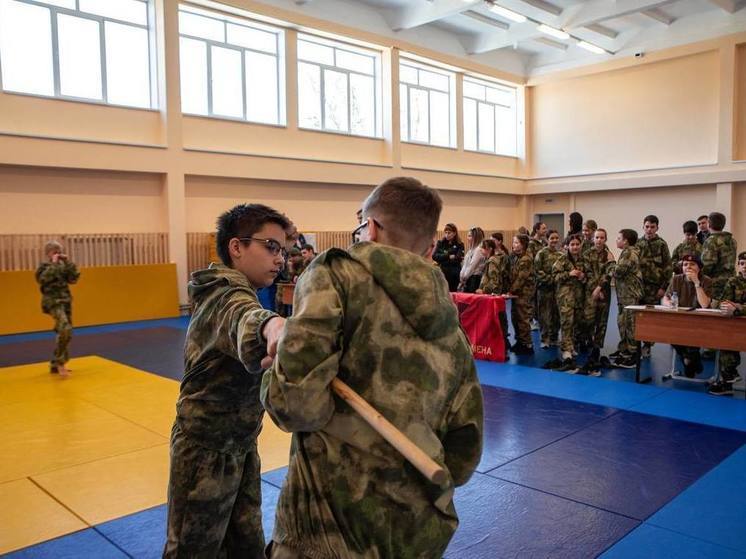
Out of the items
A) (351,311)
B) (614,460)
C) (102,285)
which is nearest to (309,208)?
(102,285)

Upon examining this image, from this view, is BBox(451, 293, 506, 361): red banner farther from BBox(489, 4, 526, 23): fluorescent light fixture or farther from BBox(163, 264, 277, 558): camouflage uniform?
BBox(489, 4, 526, 23): fluorescent light fixture

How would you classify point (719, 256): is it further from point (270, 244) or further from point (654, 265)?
point (270, 244)

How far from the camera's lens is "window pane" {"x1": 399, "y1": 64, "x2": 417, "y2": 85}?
1981 cm

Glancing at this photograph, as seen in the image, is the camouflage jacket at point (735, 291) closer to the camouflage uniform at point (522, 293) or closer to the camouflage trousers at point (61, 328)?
the camouflage uniform at point (522, 293)

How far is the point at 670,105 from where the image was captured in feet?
63.7

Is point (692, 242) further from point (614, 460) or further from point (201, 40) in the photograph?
→ point (201, 40)

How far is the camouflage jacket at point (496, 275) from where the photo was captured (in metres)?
9.70

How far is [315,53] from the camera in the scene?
17.4m

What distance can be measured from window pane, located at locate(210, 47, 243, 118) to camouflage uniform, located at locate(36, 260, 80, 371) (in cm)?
812

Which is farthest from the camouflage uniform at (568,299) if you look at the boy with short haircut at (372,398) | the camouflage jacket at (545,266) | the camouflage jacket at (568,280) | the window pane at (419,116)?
the window pane at (419,116)

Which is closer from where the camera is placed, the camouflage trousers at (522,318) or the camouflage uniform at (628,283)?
the camouflage uniform at (628,283)

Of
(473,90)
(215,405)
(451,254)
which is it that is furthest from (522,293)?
(473,90)

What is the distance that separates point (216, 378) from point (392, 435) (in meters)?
1.13

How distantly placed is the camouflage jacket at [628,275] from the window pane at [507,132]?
15043 mm
